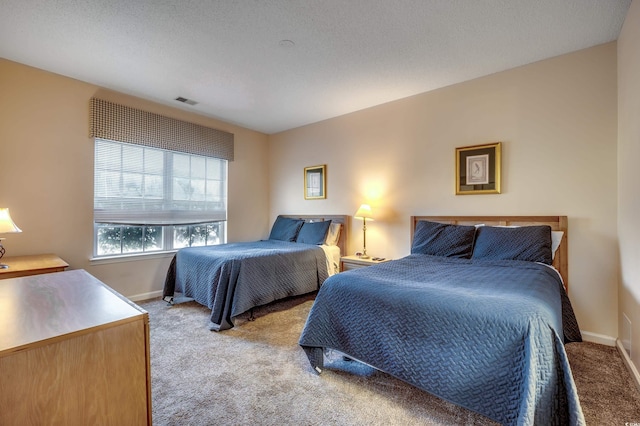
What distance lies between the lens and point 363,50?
2561 mm

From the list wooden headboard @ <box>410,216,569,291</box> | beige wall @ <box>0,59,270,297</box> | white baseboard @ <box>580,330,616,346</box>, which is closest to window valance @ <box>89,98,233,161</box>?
beige wall @ <box>0,59,270,297</box>

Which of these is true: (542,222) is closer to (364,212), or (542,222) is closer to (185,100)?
(364,212)

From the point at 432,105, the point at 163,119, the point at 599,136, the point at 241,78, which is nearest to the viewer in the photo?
the point at 599,136

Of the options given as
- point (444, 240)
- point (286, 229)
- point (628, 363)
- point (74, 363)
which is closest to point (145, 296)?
point (286, 229)

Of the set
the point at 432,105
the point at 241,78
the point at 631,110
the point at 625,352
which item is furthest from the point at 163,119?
the point at 625,352

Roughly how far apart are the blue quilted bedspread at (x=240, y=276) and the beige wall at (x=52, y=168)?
0.81 meters

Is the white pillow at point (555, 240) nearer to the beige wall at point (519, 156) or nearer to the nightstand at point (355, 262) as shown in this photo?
the beige wall at point (519, 156)

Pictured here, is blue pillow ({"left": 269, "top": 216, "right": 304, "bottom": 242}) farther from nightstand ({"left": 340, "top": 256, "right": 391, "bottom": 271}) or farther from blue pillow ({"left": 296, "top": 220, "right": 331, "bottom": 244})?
nightstand ({"left": 340, "top": 256, "right": 391, "bottom": 271})

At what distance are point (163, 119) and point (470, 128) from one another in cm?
373

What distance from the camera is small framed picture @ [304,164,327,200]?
4.48 metres

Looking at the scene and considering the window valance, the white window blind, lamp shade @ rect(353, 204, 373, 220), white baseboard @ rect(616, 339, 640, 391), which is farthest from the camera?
lamp shade @ rect(353, 204, 373, 220)

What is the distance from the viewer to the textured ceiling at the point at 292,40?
6.71ft

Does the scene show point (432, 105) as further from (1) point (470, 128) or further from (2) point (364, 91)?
(2) point (364, 91)

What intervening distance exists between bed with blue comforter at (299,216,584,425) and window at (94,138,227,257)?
2.85 m
